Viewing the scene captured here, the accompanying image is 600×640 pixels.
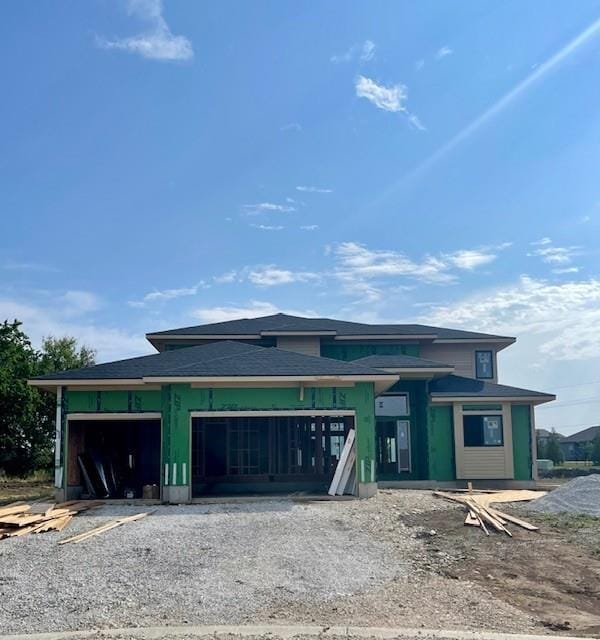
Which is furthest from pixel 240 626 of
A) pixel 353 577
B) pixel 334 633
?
pixel 353 577

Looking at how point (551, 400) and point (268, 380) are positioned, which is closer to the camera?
point (268, 380)

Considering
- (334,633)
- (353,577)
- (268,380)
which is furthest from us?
(268,380)

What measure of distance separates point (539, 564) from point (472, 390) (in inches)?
560

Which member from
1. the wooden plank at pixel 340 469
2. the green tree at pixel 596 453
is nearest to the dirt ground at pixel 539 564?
the wooden plank at pixel 340 469

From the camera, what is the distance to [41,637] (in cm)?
739

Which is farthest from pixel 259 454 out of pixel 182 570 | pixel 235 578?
pixel 235 578

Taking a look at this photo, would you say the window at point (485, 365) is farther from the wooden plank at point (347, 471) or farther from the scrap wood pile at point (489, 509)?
the wooden plank at point (347, 471)

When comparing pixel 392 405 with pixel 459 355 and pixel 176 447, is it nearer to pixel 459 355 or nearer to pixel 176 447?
pixel 459 355

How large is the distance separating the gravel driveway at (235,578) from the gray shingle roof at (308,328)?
12.8 metres

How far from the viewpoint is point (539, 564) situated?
11008mm

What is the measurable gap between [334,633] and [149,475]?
17.5m

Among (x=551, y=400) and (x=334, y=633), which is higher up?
(x=551, y=400)

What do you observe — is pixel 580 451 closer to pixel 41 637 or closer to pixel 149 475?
pixel 149 475

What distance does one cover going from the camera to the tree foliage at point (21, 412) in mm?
33031
